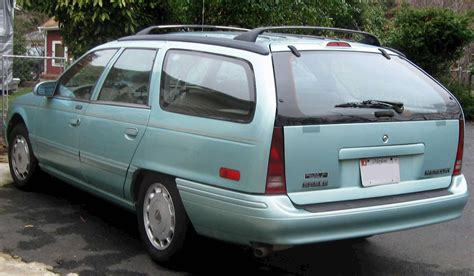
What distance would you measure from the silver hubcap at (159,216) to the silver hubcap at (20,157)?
2249 mm

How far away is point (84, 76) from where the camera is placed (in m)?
5.26

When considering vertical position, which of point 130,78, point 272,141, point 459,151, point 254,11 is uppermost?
point 254,11

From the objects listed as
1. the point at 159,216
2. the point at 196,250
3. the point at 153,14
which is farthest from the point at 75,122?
the point at 153,14

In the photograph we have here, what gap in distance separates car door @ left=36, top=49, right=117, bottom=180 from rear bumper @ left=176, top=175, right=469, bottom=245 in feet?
5.20

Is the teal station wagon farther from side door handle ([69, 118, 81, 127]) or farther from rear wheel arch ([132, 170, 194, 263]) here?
side door handle ([69, 118, 81, 127])

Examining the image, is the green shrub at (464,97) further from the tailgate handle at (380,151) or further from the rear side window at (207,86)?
the rear side window at (207,86)

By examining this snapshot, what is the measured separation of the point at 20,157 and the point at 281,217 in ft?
12.2

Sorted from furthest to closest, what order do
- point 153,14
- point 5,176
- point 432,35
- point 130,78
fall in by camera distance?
1. point 432,35
2. point 153,14
3. point 5,176
4. point 130,78

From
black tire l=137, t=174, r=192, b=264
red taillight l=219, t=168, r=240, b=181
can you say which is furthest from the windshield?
black tire l=137, t=174, r=192, b=264

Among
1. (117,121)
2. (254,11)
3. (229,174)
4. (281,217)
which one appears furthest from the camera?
(254,11)

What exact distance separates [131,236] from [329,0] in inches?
189

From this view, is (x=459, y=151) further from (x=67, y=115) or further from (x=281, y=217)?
(x=67, y=115)

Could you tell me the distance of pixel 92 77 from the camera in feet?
16.9

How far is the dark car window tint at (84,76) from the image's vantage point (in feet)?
16.6
